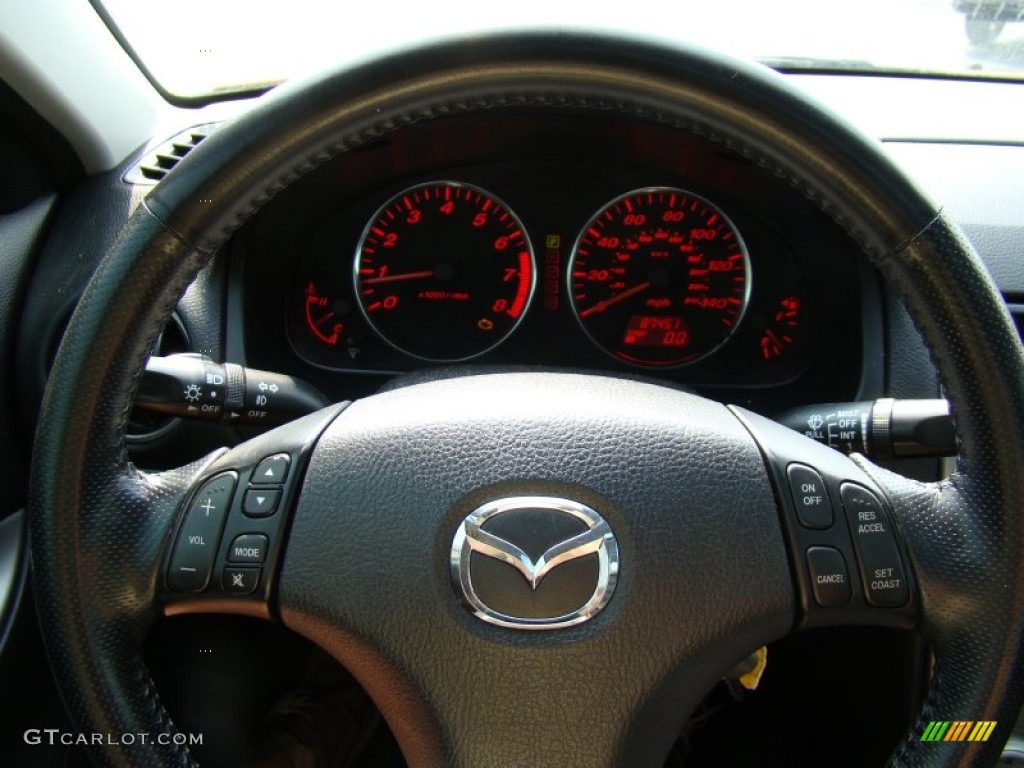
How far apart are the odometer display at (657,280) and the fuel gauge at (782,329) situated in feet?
0.22

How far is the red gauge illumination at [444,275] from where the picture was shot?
6.95 feet

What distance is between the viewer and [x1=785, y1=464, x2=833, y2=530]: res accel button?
1.02 metres

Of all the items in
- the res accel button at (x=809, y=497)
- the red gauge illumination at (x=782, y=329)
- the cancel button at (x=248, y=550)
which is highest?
the res accel button at (x=809, y=497)

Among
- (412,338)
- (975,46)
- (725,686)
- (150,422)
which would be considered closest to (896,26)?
(975,46)

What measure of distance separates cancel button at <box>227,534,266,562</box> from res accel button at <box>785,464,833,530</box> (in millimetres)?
524

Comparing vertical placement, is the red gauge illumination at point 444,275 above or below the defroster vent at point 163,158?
below

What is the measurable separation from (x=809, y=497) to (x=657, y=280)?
3.77 ft

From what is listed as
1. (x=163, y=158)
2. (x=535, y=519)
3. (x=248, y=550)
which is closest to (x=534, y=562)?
(x=535, y=519)

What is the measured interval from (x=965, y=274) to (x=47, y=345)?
4.45 feet

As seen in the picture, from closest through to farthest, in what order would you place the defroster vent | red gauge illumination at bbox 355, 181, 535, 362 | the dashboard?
the defroster vent, the dashboard, red gauge illumination at bbox 355, 181, 535, 362

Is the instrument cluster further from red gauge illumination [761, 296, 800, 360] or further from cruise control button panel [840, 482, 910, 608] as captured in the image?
cruise control button panel [840, 482, 910, 608]

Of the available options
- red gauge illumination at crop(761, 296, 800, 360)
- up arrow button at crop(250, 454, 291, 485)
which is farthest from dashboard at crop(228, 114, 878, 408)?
up arrow button at crop(250, 454, 291, 485)

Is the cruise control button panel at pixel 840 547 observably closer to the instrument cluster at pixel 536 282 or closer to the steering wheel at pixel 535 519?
the steering wheel at pixel 535 519

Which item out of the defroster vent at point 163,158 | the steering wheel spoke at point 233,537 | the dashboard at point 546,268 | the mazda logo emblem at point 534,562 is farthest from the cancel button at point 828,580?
the defroster vent at point 163,158
